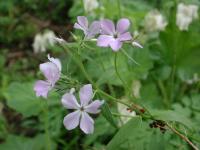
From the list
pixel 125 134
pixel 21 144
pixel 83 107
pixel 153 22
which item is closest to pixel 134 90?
pixel 153 22

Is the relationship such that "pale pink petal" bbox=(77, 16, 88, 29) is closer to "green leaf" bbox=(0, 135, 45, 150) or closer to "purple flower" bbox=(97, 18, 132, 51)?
"purple flower" bbox=(97, 18, 132, 51)

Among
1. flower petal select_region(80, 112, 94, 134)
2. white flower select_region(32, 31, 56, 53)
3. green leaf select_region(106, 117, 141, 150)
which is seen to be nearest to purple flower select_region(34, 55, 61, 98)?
flower petal select_region(80, 112, 94, 134)

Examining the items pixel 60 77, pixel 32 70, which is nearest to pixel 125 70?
pixel 60 77

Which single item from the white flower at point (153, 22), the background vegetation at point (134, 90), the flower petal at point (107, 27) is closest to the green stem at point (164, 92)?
the background vegetation at point (134, 90)

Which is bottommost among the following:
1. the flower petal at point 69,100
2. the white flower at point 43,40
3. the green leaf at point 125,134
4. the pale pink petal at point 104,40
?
the white flower at point 43,40

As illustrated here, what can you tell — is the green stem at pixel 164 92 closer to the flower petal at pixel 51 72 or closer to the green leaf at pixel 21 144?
the green leaf at pixel 21 144

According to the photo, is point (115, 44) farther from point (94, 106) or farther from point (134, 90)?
point (134, 90)

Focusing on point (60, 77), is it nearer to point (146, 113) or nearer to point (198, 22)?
point (146, 113)
